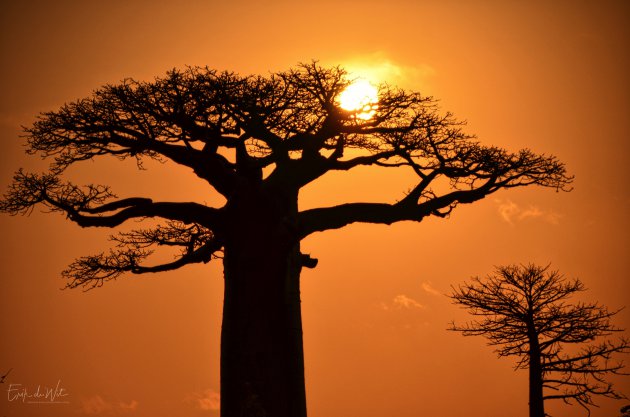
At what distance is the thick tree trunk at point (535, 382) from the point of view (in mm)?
13359

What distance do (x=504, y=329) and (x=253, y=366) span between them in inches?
185

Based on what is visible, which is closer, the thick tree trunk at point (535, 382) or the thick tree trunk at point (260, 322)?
the thick tree trunk at point (260, 322)

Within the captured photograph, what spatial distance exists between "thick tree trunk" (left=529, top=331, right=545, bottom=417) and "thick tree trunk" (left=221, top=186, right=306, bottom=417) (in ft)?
12.6

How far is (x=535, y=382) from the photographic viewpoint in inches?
531

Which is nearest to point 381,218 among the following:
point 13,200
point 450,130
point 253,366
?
point 450,130

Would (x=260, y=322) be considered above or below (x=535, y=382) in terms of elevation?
above

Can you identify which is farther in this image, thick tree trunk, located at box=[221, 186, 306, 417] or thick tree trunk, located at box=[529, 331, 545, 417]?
thick tree trunk, located at box=[529, 331, 545, 417]

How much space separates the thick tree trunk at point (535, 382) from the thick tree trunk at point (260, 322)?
383cm

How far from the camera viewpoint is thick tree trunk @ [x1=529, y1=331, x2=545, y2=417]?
1336 cm

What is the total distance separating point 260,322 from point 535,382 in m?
4.78

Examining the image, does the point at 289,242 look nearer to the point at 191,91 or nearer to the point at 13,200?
the point at 191,91

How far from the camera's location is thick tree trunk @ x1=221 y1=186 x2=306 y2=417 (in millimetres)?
11625

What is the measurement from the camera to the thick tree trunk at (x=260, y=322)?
1162 centimetres

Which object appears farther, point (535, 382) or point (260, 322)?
point (535, 382)
